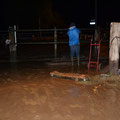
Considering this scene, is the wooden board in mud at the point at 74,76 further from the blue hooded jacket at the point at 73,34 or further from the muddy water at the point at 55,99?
the blue hooded jacket at the point at 73,34

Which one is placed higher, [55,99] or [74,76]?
[74,76]

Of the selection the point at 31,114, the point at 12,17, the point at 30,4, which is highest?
the point at 30,4

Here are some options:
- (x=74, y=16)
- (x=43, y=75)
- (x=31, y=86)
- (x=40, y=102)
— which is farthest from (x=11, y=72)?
(x=74, y=16)

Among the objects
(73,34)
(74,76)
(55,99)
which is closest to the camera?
(55,99)

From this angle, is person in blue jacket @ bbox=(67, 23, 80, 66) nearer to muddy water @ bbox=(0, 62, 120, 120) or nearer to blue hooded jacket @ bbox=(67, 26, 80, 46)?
blue hooded jacket @ bbox=(67, 26, 80, 46)

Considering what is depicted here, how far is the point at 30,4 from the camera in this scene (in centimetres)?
4334

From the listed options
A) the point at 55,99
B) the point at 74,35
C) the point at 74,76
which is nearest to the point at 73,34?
the point at 74,35

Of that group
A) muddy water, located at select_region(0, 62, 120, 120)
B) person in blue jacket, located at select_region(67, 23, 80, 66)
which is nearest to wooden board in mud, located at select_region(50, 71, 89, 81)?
muddy water, located at select_region(0, 62, 120, 120)

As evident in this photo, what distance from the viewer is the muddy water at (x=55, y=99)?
390cm

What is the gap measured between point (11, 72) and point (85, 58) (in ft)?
13.7

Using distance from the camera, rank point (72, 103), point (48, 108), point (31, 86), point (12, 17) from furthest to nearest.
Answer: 1. point (12, 17)
2. point (31, 86)
3. point (72, 103)
4. point (48, 108)

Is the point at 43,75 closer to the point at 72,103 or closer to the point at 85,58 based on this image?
the point at 72,103

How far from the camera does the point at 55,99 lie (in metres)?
4.72

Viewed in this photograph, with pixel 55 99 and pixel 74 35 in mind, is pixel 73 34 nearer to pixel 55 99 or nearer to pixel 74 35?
pixel 74 35
